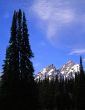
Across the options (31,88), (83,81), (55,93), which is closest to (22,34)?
(31,88)

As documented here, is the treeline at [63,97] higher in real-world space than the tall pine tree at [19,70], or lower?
higher

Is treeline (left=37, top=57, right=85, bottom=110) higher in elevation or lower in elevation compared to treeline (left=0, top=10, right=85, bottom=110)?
higher

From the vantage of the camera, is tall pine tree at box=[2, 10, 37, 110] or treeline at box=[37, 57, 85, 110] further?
treeline at box=[37, 57, 85, 110]

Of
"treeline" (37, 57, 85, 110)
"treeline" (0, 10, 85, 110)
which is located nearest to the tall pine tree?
"treeline" (0, 10, 85, 110)

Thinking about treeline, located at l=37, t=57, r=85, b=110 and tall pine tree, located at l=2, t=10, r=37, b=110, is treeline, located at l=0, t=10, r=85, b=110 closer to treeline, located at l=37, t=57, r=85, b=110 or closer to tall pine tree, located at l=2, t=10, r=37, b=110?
tall pine tree, located at l=2, t=10, r=37, b=110

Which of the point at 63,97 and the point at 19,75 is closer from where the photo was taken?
the point at 19,75

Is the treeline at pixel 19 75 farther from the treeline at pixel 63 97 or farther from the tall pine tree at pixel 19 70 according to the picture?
the treeline at pixel 63 97

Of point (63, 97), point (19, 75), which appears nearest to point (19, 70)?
point (19, 75)

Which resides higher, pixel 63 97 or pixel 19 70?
pixel 63 97

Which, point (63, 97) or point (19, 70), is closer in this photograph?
point (19, 70)

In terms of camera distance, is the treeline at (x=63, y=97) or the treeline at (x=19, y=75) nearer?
the treeline at (x=19, y=75)

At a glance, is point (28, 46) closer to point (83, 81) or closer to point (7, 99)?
point (7, 99)

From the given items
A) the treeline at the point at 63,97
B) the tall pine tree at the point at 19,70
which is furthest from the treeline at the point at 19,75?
the treeline at the point at 63,97

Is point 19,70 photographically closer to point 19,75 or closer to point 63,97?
point 19,75
